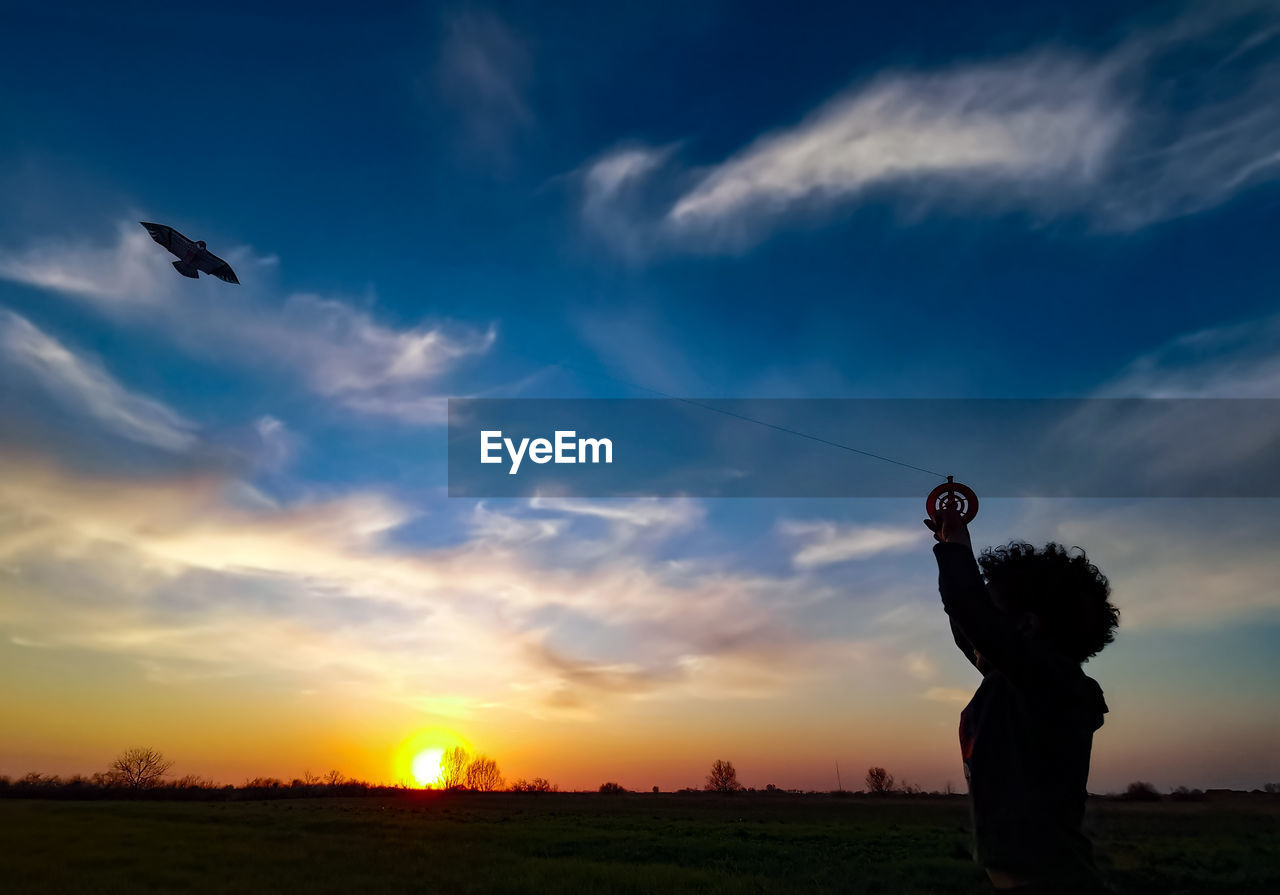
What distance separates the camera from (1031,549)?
131 inches

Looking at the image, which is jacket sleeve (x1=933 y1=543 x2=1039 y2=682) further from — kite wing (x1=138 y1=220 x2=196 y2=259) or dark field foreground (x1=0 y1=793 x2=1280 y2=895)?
kite wing (x1=138 y1=220 x2=196 y2=259)

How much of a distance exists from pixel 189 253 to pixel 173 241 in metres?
0.66

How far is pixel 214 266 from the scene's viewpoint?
1001 inches

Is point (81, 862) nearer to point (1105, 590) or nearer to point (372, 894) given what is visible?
point (372, 894)

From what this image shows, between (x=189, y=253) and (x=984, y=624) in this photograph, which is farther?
(x=189, y=253)

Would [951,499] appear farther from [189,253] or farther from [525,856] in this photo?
[525,856]

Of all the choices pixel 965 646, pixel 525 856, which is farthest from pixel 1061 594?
pixel 525 856

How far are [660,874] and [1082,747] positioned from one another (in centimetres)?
2547

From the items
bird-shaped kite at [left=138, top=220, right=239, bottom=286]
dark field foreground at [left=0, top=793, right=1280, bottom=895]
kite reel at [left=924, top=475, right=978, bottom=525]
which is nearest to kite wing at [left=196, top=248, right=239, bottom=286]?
bird-shaped kite at [left=138, top=220, right=239, bottom=286]

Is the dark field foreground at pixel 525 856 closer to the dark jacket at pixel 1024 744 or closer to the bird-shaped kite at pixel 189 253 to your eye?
the dark jacket at pixel 1024 744

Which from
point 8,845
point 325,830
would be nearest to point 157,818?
point 325,830

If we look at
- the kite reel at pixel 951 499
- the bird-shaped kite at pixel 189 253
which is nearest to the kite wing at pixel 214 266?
the bird-shaped kite at pixel 189 253

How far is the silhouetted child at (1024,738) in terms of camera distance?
2709mm

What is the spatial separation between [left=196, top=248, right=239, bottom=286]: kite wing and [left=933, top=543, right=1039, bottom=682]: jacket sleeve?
26951mm
